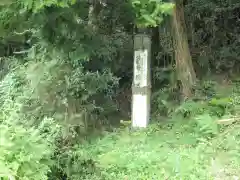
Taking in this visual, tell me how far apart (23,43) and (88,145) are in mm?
3959

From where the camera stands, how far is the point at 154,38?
9.57 meters

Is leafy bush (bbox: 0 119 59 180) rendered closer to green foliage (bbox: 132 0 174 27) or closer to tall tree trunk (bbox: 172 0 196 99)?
green foliage (bbox: 132 0 174 27)

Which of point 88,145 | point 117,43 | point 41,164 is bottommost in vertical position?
point 88,145

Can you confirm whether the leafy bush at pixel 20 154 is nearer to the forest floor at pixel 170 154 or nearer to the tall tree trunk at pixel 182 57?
the forest floor at pixel 170 154

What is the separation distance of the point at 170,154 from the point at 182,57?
2509 millimetres

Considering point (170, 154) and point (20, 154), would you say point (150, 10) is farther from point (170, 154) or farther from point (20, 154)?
point (20, 154)

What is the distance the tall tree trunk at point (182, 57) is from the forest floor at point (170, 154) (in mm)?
934

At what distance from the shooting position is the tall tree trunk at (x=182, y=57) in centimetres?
817

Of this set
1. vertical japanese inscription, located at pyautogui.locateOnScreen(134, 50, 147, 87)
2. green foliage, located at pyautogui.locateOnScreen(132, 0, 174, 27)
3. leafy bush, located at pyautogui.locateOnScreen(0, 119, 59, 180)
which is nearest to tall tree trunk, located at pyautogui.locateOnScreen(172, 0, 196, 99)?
vertical japanese inscription, located at pyautogui.locateOnScreen(134, 50, 147, 87)

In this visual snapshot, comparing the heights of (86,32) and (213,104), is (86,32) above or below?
above

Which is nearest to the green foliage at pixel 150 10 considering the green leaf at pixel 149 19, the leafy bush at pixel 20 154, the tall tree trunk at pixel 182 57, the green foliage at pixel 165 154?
the green leaf at pixel 149 19

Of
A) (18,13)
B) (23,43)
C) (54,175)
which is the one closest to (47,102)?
(18,13)

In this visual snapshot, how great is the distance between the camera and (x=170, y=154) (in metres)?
6.46

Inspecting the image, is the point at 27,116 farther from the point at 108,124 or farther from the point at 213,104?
the point at 213,104
